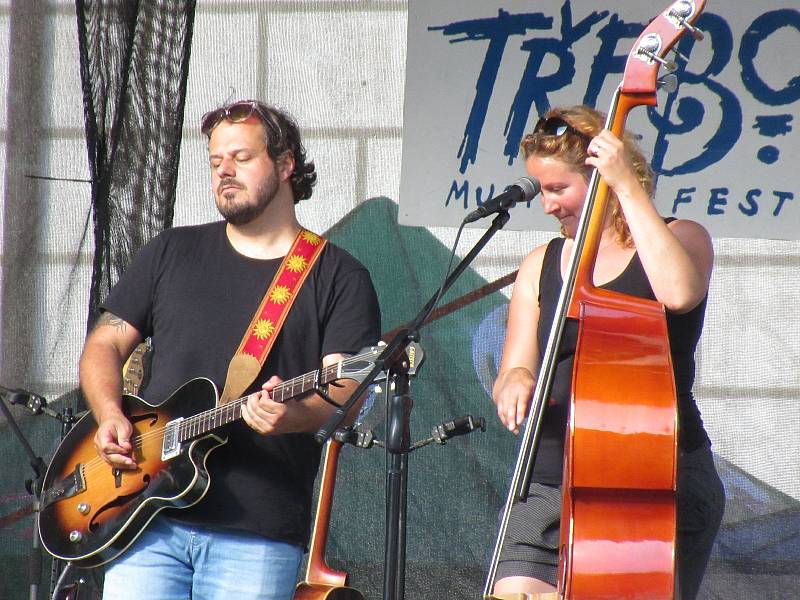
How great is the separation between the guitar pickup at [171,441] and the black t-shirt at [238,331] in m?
0.09

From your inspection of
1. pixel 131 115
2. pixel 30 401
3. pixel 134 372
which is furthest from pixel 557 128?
pixel 30 401

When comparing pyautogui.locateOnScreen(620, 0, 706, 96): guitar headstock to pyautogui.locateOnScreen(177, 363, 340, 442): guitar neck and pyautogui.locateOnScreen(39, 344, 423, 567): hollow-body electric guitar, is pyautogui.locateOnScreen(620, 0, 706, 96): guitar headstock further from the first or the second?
pyautogui.locateOnScreen(177, 363, 340, 442): guitar neck

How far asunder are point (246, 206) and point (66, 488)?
0.94m

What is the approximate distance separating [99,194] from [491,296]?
1.49 meters

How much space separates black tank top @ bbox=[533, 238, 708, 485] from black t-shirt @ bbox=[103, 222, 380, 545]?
624 millimetres

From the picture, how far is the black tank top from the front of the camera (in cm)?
228

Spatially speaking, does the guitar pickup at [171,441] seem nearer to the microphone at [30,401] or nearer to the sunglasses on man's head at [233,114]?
the sunglasses on man's head at [233,114]

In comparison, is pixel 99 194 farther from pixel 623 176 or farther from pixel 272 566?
pixel 623 176

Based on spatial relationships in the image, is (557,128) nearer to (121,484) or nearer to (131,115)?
(121,484)

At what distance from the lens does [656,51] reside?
2141 mm

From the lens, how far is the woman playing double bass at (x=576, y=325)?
7.03ft

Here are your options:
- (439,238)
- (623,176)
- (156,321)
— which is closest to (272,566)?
(156,321)

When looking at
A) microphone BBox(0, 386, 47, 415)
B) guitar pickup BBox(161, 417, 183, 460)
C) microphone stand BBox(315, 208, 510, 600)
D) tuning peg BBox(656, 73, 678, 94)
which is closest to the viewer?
tuning peg BBox(656, 73, 678, 94)

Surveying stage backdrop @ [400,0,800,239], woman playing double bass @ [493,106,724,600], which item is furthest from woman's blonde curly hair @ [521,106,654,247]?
stage backdrop @ [400,0,800,239]
